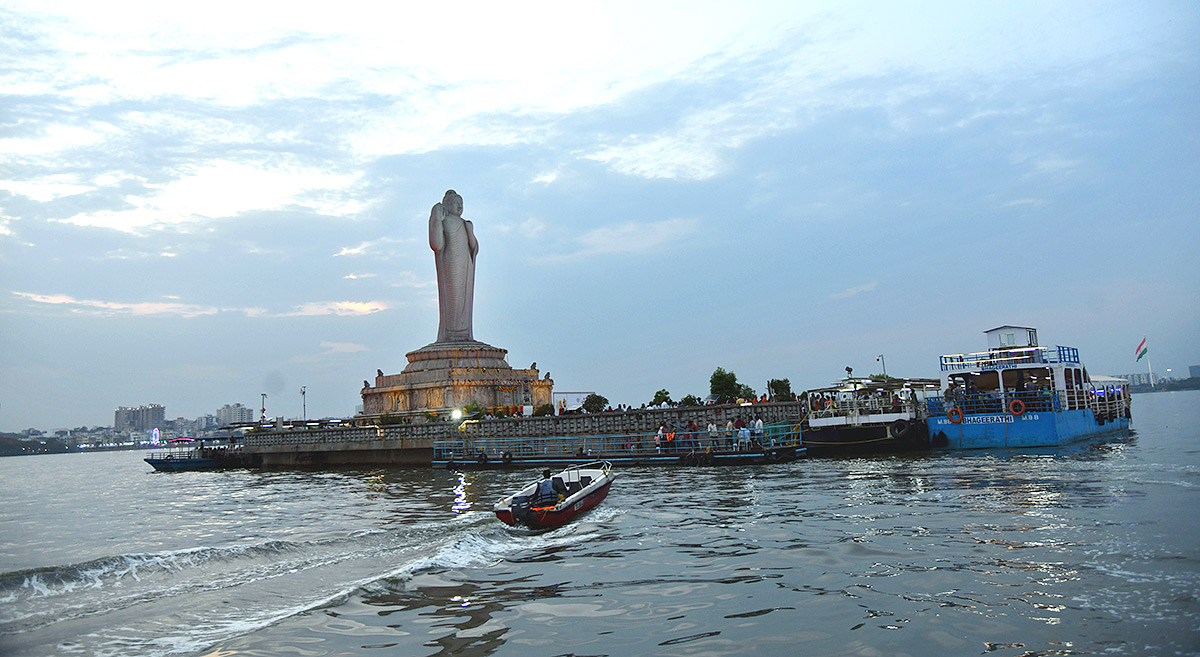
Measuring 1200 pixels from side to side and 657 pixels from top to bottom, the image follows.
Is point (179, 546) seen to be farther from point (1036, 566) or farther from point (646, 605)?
point (1036, 566)

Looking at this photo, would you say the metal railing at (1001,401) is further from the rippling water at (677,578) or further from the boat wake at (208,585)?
the boat wake at (208,585)

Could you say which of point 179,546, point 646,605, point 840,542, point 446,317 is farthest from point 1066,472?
point 446,317

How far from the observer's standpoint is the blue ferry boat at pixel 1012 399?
34062 mm

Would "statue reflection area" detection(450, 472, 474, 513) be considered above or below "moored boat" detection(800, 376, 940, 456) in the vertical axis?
below

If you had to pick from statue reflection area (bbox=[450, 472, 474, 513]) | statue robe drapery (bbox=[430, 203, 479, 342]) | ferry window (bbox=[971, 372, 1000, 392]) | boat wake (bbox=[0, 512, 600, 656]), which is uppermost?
statue robe drapery (bbox=[430, 203, 479, 342])

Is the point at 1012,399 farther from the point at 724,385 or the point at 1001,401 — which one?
the point at 724,385

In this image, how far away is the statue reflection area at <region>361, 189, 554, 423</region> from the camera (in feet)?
187

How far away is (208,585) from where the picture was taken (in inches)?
519

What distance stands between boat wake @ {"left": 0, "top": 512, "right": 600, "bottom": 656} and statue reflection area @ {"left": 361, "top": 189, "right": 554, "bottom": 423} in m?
37.8

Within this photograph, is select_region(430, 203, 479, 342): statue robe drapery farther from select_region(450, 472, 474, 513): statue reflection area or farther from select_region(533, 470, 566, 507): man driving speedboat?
select_region(533, 470, 566, 507): man driving speedboat

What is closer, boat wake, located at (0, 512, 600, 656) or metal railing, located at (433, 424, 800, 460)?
boat wake, located at (0, 512, 600, 656)

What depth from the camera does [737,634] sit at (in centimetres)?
898

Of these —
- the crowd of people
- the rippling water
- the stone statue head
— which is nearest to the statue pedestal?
the stone statue head

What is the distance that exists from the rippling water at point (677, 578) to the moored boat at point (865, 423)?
12.3 meters
